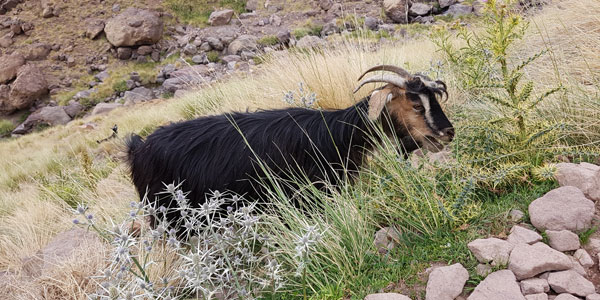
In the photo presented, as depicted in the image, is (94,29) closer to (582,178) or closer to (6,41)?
(6,41)

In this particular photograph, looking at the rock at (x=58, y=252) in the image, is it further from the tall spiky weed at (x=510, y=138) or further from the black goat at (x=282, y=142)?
the tall spiky weed at (x=510, y=138)

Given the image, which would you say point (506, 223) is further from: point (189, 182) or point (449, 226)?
point (189, 182)

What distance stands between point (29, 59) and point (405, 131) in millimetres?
32730

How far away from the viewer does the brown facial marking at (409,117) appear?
11.1 ft

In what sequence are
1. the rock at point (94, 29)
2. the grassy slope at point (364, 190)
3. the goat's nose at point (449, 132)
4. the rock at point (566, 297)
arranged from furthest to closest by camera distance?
the rock at point (94, 29)
the goat's nose at point (449, 132)
the grassy slope at point (364, 190)
the rock at point (566, 297)

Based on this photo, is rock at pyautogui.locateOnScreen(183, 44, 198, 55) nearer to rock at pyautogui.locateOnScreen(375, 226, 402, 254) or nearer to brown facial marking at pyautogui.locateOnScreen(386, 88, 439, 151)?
brown facial marking at pyautogui.locateOnScreen(386, 88, 439, 151)

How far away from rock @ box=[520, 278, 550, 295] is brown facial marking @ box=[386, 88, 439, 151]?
152 centimetres

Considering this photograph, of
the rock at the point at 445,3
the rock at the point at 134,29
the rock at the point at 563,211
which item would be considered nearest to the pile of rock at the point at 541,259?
the rock at the point at 563,211

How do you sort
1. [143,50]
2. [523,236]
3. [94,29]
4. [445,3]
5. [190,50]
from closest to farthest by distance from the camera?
[523,236] < [445,3] < [190,50] < [143,50] < [94,29]

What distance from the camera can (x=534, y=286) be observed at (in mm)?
1962

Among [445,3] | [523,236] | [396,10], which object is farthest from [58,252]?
[445,3]

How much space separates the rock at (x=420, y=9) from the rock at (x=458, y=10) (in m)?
1.09

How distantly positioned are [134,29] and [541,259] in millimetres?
30155

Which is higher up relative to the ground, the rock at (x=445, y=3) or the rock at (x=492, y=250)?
the rock at (x=492, y=250)
